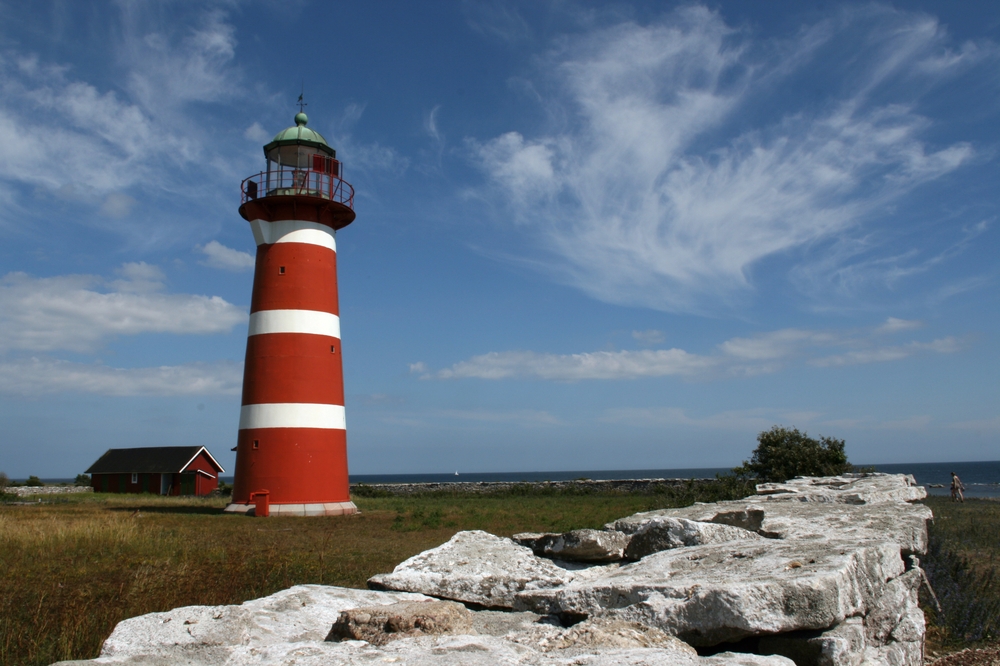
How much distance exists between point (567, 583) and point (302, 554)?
6.23 m

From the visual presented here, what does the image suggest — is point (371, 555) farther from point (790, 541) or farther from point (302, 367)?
point (302, 367)

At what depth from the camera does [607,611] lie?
343 cm

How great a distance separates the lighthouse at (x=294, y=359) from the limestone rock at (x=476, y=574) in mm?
14168

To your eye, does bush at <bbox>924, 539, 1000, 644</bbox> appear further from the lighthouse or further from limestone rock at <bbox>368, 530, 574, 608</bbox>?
the lighthouse

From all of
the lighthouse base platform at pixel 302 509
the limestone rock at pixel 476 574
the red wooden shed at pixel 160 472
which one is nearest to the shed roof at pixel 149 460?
the red wooden shed at pixel 160 472

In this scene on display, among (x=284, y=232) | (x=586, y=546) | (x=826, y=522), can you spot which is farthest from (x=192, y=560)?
(x=284, y=232)

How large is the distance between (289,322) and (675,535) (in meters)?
15.4

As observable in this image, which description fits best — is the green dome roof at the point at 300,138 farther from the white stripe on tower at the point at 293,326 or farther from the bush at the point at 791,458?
the bush at the point at 791,458

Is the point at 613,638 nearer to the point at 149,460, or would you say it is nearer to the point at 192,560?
the point at 192,560

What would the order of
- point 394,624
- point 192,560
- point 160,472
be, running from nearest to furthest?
point 394,624 → point 192,560 → point 160,472

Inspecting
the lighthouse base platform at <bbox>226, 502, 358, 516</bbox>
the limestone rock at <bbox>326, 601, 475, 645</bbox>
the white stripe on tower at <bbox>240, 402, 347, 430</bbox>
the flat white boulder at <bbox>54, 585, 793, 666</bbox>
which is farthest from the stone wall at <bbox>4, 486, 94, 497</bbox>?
the limestone rock at <bbox>326, 601, 475, 645</bbox>

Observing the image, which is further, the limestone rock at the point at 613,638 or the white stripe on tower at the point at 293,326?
the white stripe on tower at the point at 293,326

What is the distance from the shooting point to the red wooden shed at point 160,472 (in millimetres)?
37375

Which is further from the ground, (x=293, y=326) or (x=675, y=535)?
(x=293, y=326)
